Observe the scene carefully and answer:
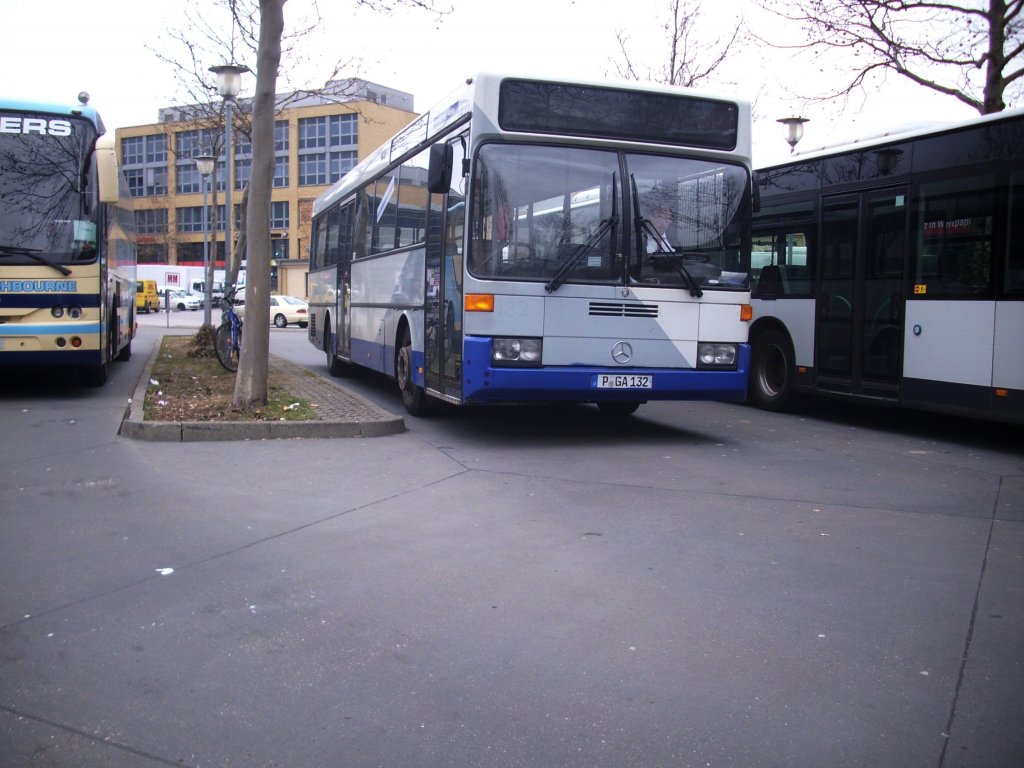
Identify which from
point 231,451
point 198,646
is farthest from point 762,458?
point 198,646

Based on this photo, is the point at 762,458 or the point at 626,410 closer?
the point at 762,458

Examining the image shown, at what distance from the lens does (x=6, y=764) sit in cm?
316

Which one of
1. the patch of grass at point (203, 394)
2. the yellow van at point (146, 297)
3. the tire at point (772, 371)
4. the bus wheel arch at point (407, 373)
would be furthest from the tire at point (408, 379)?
the yellow van at point (146, 297)

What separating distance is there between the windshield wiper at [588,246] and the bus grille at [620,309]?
0.39m

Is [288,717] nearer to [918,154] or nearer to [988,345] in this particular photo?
[988,345]

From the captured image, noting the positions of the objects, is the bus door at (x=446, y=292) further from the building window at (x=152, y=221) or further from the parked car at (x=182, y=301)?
the building window at (x=152, y=221)

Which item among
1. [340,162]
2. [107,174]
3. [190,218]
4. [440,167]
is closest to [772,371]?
[440,167]

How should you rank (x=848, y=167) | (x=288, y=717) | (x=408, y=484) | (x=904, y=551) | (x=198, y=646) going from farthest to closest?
1. (x=848, y=167)
2. (x=408, y=484)
3. (x=904, y=551)
4. (x=198, y=646)
5. (x=288, y=717)

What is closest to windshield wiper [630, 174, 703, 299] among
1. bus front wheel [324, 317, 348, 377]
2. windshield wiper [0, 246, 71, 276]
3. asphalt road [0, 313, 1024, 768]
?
asphalt road [0, 313, 1024, 768]

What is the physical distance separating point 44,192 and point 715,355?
8389 millimetres

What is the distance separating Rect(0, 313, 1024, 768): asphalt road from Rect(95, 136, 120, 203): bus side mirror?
158 inches

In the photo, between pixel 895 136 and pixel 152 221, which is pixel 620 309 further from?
pixel 152 221

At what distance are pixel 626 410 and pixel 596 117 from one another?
4.22m

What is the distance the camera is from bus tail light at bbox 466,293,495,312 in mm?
8688
